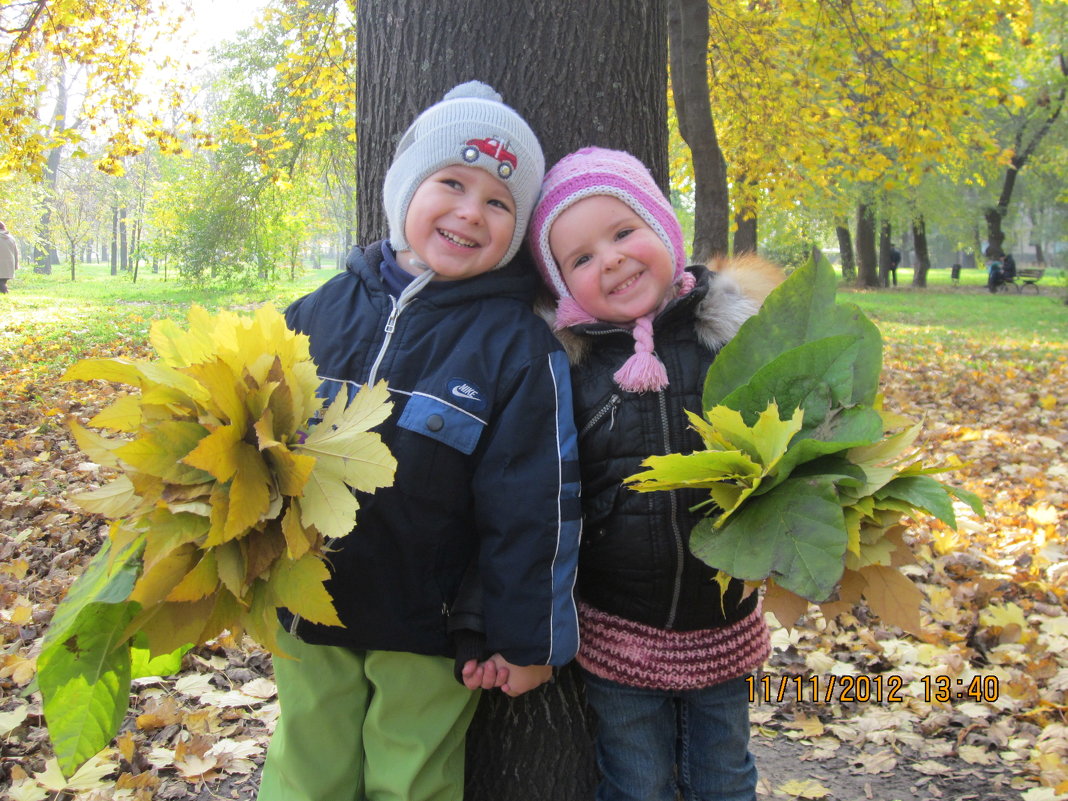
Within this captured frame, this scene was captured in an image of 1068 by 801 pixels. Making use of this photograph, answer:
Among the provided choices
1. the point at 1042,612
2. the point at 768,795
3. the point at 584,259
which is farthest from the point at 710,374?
the point at 1042,612

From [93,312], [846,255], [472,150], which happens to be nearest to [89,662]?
[472,150]

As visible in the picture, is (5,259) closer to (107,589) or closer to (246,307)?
(246,307)

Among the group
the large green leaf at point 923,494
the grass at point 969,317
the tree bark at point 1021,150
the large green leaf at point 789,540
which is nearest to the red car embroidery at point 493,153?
the large green leaf at point 789,540

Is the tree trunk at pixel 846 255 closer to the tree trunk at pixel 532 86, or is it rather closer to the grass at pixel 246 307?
the grass at pixel 246 307

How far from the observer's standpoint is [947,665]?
9.86 feet

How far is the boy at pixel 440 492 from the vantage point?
1754 millimetres

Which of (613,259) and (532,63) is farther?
(532,63)

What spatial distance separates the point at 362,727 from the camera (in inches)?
76.1

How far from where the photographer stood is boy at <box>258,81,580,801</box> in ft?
5.75

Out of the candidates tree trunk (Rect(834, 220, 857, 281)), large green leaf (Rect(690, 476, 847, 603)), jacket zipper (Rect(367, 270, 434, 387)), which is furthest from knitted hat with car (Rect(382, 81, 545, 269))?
tree trunk (Rect(834, 220, 857, 281))

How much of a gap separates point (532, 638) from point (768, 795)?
4.30 feet

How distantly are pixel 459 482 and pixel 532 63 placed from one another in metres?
1.20

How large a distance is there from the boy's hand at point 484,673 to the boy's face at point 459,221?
0.93 metres

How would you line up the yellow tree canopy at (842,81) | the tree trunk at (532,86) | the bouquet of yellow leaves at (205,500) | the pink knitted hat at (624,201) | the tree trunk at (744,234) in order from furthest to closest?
the tree trunk at (744,234), the yellow tree canopy at (842,81), the tree trunk at (532,86), the pink knitted hat at (624,201), the bouquet of yellow leaves at (205,500)
